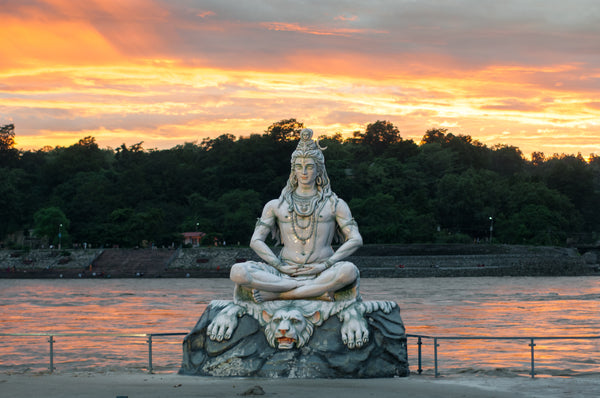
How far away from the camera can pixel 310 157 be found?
1672cm

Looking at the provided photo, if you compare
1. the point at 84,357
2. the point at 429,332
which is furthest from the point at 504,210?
the point at 84,357

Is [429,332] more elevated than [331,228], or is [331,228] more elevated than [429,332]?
[331,228]

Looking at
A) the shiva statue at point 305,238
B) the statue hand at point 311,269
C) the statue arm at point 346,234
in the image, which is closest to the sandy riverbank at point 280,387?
the shiva statue at point 305,238

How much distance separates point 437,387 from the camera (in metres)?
14.1

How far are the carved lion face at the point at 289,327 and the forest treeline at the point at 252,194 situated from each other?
289 ft

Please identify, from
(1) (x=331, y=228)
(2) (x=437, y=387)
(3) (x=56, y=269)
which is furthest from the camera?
(3) (x=56, y=269)

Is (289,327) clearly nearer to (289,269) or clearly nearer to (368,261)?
(289,269)

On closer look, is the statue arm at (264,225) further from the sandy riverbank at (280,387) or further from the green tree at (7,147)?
the green tree at (7,147)

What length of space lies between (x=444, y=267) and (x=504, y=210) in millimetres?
18434

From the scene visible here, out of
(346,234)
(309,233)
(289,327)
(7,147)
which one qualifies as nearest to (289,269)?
(309,233)

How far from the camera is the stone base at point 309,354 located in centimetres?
1512

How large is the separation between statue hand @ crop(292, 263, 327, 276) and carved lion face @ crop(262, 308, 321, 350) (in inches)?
36.3

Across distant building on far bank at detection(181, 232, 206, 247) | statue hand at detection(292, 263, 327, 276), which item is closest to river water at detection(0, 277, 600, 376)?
statue hand at detection(292, 263, 327, 276)

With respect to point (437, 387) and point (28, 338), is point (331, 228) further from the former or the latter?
point (28, 338)
